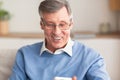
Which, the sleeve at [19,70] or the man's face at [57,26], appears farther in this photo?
the sleeve at [19,70]

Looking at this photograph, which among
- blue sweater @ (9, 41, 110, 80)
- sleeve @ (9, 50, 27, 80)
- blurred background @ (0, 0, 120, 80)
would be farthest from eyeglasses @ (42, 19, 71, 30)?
blurred background @ (0, 0, 120, 80)

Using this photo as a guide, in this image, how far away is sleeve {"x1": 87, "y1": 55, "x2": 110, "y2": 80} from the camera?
5.10 ft

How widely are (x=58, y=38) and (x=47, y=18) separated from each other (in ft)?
0.44

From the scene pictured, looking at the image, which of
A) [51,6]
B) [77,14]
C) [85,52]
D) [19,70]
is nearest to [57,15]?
[51,6]

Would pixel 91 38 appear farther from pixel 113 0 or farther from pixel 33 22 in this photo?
pixel 33 22

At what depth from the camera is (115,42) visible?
2.90m

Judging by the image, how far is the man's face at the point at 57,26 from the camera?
1.59 meters

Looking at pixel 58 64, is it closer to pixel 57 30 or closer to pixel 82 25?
pixel 57 30

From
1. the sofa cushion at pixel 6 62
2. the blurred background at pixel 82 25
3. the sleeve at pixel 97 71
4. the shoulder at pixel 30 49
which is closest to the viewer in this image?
the sleeve at pixel 97 71

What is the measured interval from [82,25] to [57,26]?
1.56 metres

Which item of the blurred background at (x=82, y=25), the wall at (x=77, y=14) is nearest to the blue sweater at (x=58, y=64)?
the blurred background at (x=82, y=25)

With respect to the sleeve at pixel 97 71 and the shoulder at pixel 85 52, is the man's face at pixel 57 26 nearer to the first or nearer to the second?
the shoulder at pixel 85 52

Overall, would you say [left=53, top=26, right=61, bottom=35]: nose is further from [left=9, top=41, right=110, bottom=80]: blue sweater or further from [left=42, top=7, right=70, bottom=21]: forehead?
[left=9, top=41, right=110, bottom=80]: blue sweater

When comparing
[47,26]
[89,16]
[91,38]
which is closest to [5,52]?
[47,26]
